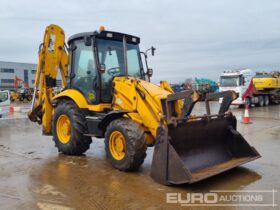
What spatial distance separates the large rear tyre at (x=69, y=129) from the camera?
716 centimetres

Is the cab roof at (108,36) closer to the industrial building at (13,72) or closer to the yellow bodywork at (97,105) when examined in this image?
the yellow bodywork at (97,105)

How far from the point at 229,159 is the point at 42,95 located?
16.3 feet

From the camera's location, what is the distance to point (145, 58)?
795cm

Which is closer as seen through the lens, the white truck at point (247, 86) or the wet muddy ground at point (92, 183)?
the wet muddy ground at point (92, 183)

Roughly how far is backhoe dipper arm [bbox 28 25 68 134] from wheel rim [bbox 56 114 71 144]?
0.67 meters

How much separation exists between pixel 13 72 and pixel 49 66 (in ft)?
262

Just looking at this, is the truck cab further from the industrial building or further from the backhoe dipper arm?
the industrial building

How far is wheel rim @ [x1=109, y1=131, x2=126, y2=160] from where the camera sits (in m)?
6.12

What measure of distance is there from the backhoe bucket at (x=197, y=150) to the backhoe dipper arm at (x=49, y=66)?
3983 mm

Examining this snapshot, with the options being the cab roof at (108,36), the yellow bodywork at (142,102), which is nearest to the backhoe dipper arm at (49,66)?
the cab roof at (108,36)

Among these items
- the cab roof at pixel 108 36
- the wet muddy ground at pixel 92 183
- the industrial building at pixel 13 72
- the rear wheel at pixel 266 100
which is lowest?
the wet muddy ground at pixel 92 183

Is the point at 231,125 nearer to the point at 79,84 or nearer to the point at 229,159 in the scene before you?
the point at 229,159

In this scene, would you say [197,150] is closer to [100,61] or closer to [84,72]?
[100,61]

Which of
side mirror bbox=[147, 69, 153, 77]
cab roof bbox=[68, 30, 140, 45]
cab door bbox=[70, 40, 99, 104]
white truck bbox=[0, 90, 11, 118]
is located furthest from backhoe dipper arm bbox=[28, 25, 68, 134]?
white truck bbox=[0, 90, 11, 118]
